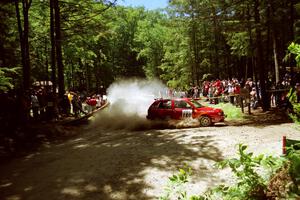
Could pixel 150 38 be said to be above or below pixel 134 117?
above

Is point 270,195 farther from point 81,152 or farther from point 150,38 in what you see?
point 150,38

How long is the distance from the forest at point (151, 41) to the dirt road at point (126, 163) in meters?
2.92

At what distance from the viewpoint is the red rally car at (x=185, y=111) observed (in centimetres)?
1805

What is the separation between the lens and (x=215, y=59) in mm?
43906

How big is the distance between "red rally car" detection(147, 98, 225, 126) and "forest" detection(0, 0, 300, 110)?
4.60 metres

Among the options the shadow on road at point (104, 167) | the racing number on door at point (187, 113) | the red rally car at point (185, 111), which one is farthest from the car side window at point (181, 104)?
the shadow on road at point (104, 167)

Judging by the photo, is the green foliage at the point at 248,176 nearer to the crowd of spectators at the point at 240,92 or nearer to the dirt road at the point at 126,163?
the dirt road at the point at 126,163

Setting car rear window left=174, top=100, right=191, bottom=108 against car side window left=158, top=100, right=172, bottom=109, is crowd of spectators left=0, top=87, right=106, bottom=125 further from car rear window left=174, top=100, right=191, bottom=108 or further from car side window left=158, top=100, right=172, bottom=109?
car rear window left=174, top=100, right=191, bottom=108

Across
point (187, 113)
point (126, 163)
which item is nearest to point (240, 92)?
point (187, 113)

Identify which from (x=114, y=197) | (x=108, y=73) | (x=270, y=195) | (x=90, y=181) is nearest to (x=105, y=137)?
(x=90, y=181)

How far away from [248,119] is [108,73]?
5603 cm

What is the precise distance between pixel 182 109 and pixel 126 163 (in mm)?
8389

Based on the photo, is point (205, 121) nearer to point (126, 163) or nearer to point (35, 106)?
point (126, 163)

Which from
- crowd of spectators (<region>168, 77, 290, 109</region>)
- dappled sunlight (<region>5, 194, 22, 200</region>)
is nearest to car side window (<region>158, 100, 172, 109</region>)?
crowd of spectators (<region>168, 77, 290, 109</region>)
